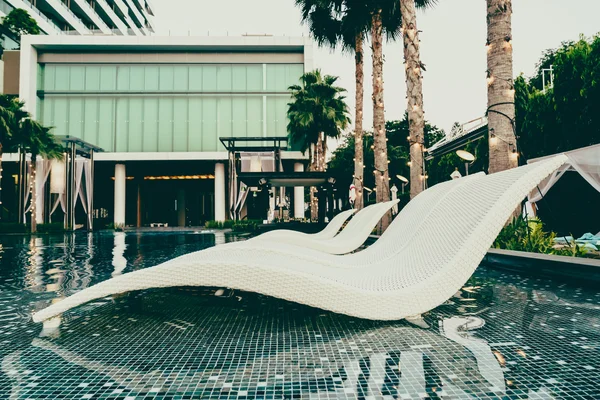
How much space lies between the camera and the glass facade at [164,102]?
3147cm

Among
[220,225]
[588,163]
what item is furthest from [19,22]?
[588,163]

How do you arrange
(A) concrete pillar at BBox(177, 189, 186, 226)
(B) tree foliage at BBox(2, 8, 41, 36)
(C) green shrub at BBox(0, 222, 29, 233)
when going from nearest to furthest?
1. (C) green shrub at BBox(0, 222, 29, 233)
2. (B) tree foliage at BBox(2, 8, 41, 36)
3. (A) concrete pillar at BBox(177, 189, 186, 226)

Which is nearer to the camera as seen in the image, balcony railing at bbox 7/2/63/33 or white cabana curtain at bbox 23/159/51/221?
white cabana curtain at bbox 23/159/51/221

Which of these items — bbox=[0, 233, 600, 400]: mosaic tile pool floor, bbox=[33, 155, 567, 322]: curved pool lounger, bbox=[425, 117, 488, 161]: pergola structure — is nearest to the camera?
bbox=[0, 233, 600, 400]: mosaic tile pool floor

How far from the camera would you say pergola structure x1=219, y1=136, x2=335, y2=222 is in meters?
15.1

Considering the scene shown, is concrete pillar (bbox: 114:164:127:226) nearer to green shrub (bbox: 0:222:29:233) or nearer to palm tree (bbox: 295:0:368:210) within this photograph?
green shrub (bbox: 0:222:29:233)

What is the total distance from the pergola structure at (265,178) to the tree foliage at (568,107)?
8.51 metres

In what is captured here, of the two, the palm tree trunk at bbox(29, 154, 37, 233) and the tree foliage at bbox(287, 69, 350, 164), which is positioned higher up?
the tree foliage at bbox(287, 69, 350, 164)

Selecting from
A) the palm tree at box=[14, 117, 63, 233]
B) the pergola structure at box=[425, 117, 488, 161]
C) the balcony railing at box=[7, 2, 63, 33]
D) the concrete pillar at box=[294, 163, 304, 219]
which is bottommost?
the concrete pillar at box=[294, 163, 304, 219]

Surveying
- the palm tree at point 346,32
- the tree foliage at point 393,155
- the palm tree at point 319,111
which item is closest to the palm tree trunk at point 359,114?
the palm tree at point 346,32

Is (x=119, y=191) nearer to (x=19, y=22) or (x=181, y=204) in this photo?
(x=181, y=204)

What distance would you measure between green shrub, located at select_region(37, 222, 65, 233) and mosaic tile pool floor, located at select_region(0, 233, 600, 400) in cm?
2079

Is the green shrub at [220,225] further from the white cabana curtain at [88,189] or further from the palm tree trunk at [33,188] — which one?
the palm tree trunk at [33,188]

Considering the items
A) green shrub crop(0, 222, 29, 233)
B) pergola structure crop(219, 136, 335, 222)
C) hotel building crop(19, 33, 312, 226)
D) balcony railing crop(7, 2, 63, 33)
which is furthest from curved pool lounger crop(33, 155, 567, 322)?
balcony railing crop(7, 2, 63, 33)
